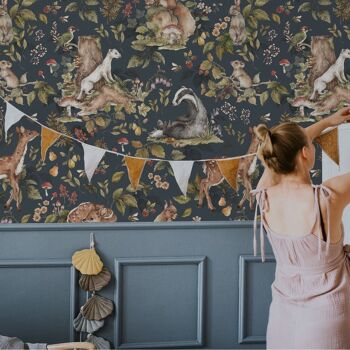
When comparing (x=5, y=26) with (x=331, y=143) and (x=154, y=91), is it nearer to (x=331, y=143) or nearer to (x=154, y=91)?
(x=154, y=91)

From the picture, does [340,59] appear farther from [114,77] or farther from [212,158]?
[114,77]

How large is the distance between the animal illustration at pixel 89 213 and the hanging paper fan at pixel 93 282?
29 cm

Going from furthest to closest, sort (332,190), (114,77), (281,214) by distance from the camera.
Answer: (114,77)
(281,214)
(332,190)

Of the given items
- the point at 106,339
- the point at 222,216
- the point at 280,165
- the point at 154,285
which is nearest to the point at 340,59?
the point at 222,216

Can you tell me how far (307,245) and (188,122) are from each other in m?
1.22

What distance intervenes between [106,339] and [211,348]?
576 millimetres

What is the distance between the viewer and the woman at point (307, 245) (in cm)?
188

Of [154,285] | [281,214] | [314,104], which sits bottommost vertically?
[154,285]

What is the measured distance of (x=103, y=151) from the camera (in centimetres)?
288

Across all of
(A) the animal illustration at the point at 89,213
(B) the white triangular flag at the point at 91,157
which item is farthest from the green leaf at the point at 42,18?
(A) the animal illustration at the point at 89,213

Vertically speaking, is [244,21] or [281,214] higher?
[244,21]

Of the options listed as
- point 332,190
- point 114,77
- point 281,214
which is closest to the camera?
point 332,190

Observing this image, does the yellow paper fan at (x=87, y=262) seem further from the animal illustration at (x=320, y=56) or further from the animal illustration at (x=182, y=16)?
the animal illustration at (x=320, y=56)

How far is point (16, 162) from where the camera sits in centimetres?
282
